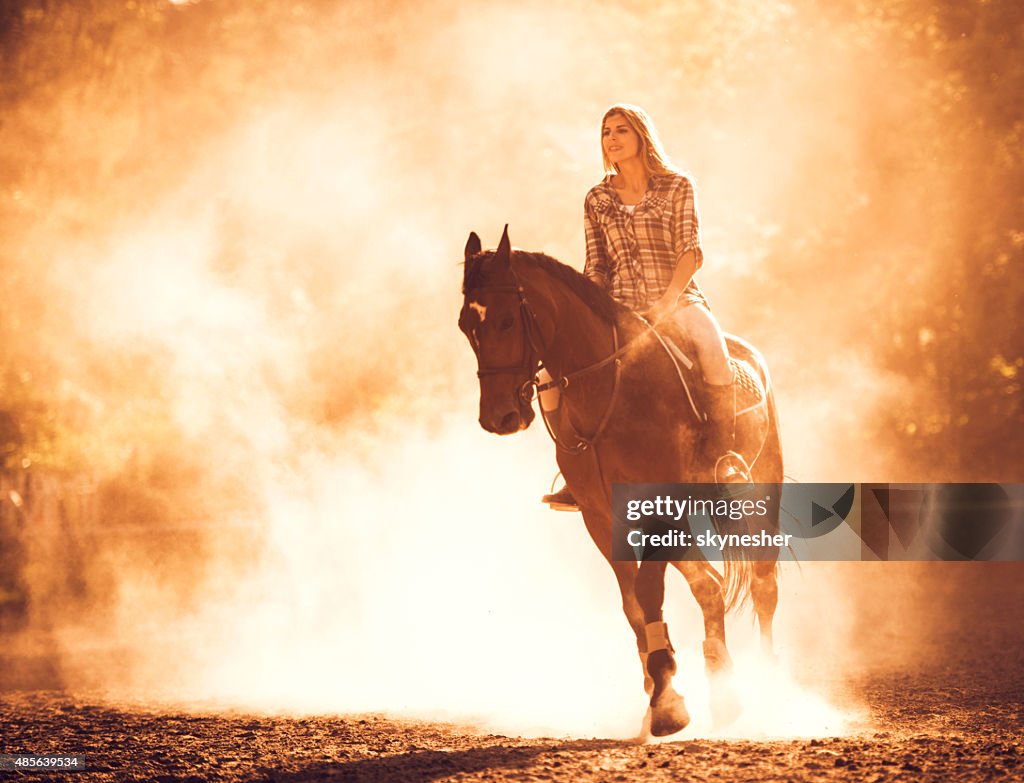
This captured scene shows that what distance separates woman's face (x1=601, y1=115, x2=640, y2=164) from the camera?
28.4ft

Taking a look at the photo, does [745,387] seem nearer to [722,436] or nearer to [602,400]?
[722,436]

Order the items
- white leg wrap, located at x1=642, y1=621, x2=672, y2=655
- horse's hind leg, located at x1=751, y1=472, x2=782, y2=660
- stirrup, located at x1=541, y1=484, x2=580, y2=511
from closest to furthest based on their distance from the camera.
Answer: white leg wrap, located at x1=642, y1=621, x2=672, y2=655, stirrup, located at x1=541, y1=484, x2=580, y2=511, horse's hind leg, located at x1=751, y1=472, x2=782, y2=660

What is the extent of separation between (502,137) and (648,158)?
11.1 meters

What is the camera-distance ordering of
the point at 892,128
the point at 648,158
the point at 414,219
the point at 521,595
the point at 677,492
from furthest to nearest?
the point at 892,128, the point at 414,219, the point at 521,595, the point at 648,158, the point at 677,492

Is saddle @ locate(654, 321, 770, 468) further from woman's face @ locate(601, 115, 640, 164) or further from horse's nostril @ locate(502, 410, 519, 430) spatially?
horse's nostril @ locate(502, 410, 519, 430)

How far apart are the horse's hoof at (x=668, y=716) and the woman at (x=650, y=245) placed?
1504 millimetres

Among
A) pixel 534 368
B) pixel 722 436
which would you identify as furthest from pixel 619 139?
pixel 722 436

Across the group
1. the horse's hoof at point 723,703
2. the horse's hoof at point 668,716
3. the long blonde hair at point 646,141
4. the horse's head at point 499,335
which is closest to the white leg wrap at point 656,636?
the horse's hoof at point 668,716

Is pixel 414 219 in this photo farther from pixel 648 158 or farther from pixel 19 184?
pixel 648 158

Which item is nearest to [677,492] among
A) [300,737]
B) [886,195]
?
[300,737]

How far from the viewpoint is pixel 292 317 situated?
63.1 feet

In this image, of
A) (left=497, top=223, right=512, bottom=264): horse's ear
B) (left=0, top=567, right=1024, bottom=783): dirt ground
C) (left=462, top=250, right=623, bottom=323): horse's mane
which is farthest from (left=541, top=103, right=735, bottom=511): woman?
(left=0, top=567, right=1024, bottom=783): dirt ground

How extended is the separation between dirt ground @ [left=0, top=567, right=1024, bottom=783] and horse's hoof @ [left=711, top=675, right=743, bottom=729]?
10.0 inches

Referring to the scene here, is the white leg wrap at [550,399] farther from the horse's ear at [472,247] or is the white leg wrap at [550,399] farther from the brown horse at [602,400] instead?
the horse's ear at [472,247]
